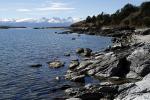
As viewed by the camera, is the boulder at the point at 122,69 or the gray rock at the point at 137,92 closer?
the gray rock at the point at 137,92

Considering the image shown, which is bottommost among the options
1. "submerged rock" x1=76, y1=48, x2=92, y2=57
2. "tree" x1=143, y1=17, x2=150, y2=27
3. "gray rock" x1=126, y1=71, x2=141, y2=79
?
"submerged rock" x1=76, y1=48, x2=92, y2=57

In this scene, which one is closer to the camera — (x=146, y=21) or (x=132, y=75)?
(x=132, y=75)

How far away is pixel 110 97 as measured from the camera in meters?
31.0

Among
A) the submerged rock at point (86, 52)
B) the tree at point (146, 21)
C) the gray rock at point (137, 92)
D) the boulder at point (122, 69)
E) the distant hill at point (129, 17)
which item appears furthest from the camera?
the distant hill at point (129, 17)

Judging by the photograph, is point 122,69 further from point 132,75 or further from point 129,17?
point 129,17

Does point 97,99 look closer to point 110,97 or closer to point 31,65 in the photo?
point 110,97

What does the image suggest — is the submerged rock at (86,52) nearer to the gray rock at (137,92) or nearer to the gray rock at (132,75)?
the gray rock at (132,75)

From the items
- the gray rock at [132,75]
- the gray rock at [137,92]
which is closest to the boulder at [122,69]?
the gray rock at [132,75]

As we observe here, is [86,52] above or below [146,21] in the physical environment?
below

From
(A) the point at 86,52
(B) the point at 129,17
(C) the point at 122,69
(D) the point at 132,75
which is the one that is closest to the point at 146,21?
(B) the point at 129,17

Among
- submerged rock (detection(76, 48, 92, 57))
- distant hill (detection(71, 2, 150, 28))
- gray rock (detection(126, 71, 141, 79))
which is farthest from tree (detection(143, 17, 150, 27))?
gray rock (detection(126, 71, 141, 79))

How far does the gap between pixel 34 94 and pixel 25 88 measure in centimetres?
355

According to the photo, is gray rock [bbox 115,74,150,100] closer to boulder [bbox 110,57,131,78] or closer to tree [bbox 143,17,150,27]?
boulder [bbox 110,57,131,78]

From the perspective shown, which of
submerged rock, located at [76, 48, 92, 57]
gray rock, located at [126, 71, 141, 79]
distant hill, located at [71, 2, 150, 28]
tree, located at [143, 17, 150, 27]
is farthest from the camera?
distant hill, located at [71, 2, 150, 28]
